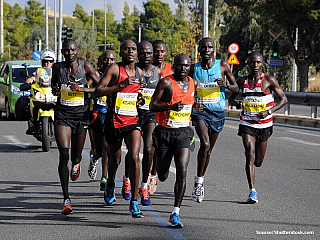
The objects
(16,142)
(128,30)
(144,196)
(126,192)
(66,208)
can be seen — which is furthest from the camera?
(128,30)

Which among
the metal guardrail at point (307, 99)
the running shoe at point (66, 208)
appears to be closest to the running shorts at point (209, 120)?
the running shoe at point (66, 208)

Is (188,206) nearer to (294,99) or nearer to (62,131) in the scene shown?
(62,131)

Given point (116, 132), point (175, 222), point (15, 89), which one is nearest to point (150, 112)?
point (116, 132)

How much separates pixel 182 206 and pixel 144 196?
0.48 metres

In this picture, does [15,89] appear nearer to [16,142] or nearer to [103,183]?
[16,142]

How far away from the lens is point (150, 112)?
28.7ft

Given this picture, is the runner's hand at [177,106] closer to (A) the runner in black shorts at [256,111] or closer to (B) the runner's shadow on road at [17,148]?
(A) the runner in black shorts at [256,111]

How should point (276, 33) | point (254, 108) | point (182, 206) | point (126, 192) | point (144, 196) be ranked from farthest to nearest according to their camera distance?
point (276, 33) → point (254, 108) → point (126, 192) → point (182, 206) → point (144, 196)

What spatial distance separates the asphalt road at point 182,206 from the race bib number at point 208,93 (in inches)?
48.3

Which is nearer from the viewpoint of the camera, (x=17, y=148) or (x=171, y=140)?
(x=171, y=140)

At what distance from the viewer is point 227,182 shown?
10.3m

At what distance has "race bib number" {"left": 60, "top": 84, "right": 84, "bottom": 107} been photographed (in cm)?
844

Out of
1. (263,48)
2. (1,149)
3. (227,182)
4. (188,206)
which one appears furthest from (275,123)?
Answer: (263,48)

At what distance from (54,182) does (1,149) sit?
16.0 feet
